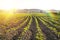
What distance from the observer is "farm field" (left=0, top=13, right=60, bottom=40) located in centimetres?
371

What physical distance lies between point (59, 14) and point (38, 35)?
0.73 meters

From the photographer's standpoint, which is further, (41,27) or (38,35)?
(41,27)

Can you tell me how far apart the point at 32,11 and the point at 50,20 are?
0.51m

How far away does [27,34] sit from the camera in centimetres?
381

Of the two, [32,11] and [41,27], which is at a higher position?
[32,11]

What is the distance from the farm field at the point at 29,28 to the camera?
3.71m

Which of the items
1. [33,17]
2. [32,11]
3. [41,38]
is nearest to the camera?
[41,38]

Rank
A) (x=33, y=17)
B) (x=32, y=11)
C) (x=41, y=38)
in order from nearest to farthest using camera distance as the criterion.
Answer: (x=41, y=38)
(x=32, y=11)
(x=33, y=17)

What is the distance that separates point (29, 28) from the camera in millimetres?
4023

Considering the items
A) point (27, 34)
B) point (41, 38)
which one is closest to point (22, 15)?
point (27, 34)
